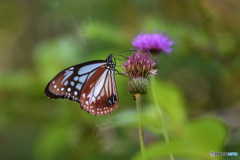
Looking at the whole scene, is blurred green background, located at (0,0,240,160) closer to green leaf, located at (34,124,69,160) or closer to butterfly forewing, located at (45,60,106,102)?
green leaf, located at (34,124,69,160)

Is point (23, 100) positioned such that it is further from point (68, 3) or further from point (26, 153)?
point (68, 3)

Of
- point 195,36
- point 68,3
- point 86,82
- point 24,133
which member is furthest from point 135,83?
point 24,133

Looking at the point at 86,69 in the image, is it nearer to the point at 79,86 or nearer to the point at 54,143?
the point at 79,86

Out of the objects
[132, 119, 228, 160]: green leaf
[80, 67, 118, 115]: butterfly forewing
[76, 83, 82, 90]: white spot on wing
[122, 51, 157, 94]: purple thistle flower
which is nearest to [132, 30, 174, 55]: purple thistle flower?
[122, 51, 157, 94]: purple thistle flower

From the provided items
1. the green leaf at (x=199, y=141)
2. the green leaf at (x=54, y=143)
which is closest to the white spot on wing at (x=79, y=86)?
the green leaf at (x=54, y=143)

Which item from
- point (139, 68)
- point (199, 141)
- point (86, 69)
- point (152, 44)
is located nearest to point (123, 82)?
point (86, 69)

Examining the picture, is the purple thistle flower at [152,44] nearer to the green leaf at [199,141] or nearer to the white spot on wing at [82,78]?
the white spot on wing at [82,78]
